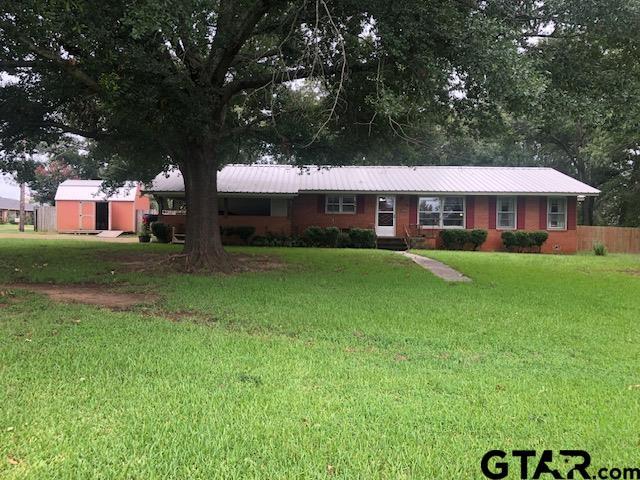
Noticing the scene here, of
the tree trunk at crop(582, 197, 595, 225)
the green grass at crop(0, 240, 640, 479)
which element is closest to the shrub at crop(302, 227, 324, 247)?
the green grass at crop(0, 240, 640, 479)

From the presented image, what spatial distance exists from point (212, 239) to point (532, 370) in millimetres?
9860

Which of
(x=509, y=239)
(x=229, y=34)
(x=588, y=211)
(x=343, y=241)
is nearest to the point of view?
(x=229, y=34)

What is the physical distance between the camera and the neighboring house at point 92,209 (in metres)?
33.9

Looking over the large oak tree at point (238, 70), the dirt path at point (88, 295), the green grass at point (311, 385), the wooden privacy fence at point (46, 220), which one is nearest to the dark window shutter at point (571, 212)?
the large oak tree at point (238, 70)

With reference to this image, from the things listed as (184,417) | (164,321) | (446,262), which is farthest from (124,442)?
(446,262)

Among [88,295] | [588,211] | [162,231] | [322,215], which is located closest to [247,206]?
[322,215]

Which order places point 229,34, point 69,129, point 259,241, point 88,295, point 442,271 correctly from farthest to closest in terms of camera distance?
point 259,241
point 69,129
point 442,271
point 229,34
point 88,295

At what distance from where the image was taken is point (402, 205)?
2489cm

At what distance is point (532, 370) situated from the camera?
5156 millimetres

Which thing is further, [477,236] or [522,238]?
[477,236]

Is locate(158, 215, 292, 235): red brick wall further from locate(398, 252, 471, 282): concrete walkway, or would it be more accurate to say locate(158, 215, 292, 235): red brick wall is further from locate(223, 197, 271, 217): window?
locate(398, 252, 471, 282): concrete walkway

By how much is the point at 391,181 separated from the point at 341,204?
2.81 meters

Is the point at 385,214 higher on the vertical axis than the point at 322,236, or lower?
higher

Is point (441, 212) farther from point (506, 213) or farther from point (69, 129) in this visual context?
point (69, 129)
